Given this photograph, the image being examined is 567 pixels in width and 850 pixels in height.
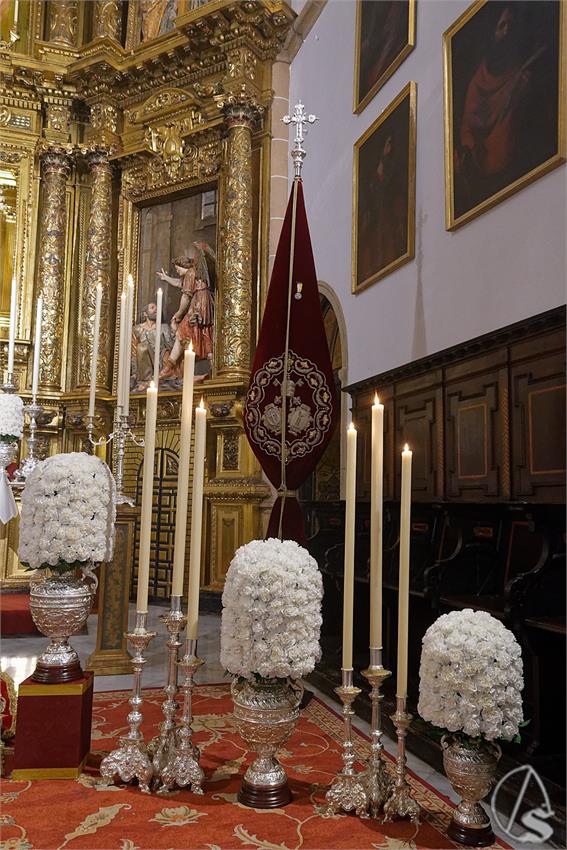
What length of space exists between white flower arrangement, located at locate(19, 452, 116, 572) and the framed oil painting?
19.7 feet

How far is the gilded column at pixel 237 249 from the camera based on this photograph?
8.31 metres

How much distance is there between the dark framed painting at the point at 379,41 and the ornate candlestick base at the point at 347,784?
16.9ft

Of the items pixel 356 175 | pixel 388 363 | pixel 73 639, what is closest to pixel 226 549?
pixel 73 639

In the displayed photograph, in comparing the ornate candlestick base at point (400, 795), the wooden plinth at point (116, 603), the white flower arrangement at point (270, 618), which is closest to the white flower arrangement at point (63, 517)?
the white flower arrangement at point (270, 618)

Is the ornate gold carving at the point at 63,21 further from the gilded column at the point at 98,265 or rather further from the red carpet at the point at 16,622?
the red carpet at the point at 16,622

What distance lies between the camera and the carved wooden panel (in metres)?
3.46

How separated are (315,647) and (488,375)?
2.46 meters

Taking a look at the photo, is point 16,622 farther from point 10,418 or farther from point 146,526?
point 146,526

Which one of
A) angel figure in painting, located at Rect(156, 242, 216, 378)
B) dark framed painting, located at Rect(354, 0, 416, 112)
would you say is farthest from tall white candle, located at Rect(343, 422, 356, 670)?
angel figure in painting, located at Rect(156, 242, 216, 378)

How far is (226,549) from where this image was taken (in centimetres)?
799

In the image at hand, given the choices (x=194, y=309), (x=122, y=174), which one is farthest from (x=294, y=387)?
(x=122, y=174)

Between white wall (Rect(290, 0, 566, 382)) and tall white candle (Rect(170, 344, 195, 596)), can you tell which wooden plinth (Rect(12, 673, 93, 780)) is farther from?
white wall (Rect(290, 0, 566, 382))

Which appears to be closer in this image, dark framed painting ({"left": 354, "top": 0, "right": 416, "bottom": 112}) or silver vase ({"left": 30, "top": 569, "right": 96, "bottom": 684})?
silver vase ({"left": 30, "top": 569, "right": 96, "bottom": 684})

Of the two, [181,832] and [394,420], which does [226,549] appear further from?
[181,832]
